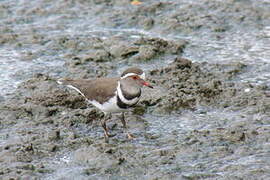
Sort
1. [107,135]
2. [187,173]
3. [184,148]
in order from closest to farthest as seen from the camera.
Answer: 1. [187,173]
2. [184,148]
3. [107,135]

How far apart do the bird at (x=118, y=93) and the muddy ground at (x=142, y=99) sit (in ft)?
1.25

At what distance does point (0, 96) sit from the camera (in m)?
9.84

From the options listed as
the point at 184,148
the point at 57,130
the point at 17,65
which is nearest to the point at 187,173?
the point at 184,148

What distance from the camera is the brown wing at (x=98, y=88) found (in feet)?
27.9

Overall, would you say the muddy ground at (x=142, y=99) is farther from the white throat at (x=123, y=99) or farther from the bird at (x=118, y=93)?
the white throat at (x=123, y=99)

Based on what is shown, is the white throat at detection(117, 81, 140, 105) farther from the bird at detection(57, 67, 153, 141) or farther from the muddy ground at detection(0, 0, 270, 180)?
the muddy ground at detection(0, 0, 270, 180)

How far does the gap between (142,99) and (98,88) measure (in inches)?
43.1

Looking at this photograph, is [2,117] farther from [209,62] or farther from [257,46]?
[257,46]

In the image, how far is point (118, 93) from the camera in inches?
331

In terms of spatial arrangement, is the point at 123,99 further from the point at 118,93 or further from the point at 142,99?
the point at 142,99

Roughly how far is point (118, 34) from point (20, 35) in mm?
1827

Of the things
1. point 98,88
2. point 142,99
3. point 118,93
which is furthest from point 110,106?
point 142,99

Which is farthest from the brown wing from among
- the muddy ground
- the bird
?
the muddy ground

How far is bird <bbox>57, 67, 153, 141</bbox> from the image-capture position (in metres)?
8.38
